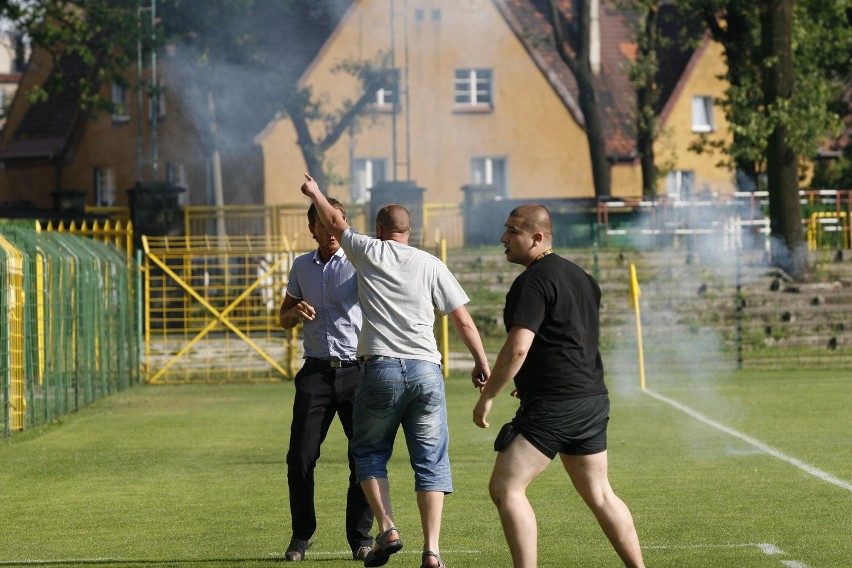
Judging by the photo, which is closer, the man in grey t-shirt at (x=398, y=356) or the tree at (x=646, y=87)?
the man in grey t-shirt at (x=398, y=356)

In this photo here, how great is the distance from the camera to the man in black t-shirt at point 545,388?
7.45 m

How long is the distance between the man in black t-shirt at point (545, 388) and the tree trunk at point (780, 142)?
23.3 meters

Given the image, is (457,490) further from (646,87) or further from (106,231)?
(646,87)

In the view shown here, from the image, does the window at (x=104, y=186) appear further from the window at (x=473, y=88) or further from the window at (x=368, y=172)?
the window at (x=473, y=88)

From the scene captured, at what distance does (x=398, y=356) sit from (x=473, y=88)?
147 feet

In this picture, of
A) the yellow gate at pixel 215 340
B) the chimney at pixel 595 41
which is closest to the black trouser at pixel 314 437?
the yellow gate at pixel 215 340

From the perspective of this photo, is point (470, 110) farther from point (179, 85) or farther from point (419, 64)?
point (179, 85)

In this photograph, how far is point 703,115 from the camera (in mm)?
57031

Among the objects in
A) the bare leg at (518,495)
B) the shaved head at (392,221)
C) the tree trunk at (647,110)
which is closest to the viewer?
the bare leg at (518,495)

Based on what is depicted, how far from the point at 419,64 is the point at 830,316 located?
1035 inches

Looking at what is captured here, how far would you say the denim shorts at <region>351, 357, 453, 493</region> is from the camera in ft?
27.6

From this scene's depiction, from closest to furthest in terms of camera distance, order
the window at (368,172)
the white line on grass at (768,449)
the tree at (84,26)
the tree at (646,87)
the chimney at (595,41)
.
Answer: the white line on grass at (768,449) → the tree at (84,26) → the tree at (646,87) → the window at (368,172) → the chimney at (595,41)

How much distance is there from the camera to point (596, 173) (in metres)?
45.0

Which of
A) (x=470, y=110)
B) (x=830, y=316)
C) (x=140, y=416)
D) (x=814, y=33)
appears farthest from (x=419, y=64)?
(x=140, y=416)
